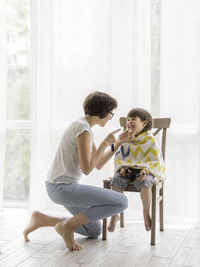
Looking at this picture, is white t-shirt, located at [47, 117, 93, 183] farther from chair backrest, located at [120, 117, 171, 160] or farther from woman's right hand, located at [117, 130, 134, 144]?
chair backrest, located at [120, 117, 171, 160]

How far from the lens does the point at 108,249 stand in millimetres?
2549

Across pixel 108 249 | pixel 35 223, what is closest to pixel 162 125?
pixel 108 249

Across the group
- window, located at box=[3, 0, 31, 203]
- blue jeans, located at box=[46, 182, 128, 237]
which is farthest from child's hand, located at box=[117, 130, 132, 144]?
window, located at box=[3, 0, 31, 203]

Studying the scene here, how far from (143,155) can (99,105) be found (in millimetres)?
552

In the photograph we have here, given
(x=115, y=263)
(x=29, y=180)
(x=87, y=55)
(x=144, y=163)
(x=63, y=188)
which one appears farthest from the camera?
(x=29, y=180)

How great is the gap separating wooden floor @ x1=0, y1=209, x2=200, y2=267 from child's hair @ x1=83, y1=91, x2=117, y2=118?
0.85 meters

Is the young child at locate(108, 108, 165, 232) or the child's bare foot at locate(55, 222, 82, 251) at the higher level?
the young child at locate(108, 108, 165, 232)

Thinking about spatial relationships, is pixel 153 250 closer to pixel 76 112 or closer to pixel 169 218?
pixel 169 218

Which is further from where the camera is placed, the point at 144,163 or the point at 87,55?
the point at 87,55

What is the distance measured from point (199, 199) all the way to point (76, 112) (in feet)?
4.07

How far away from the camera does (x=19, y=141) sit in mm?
3768

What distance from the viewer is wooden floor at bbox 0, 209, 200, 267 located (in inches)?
90.6

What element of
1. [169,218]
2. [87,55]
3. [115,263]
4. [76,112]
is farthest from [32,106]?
[115,263]

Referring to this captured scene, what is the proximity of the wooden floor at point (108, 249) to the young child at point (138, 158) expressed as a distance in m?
0.17
